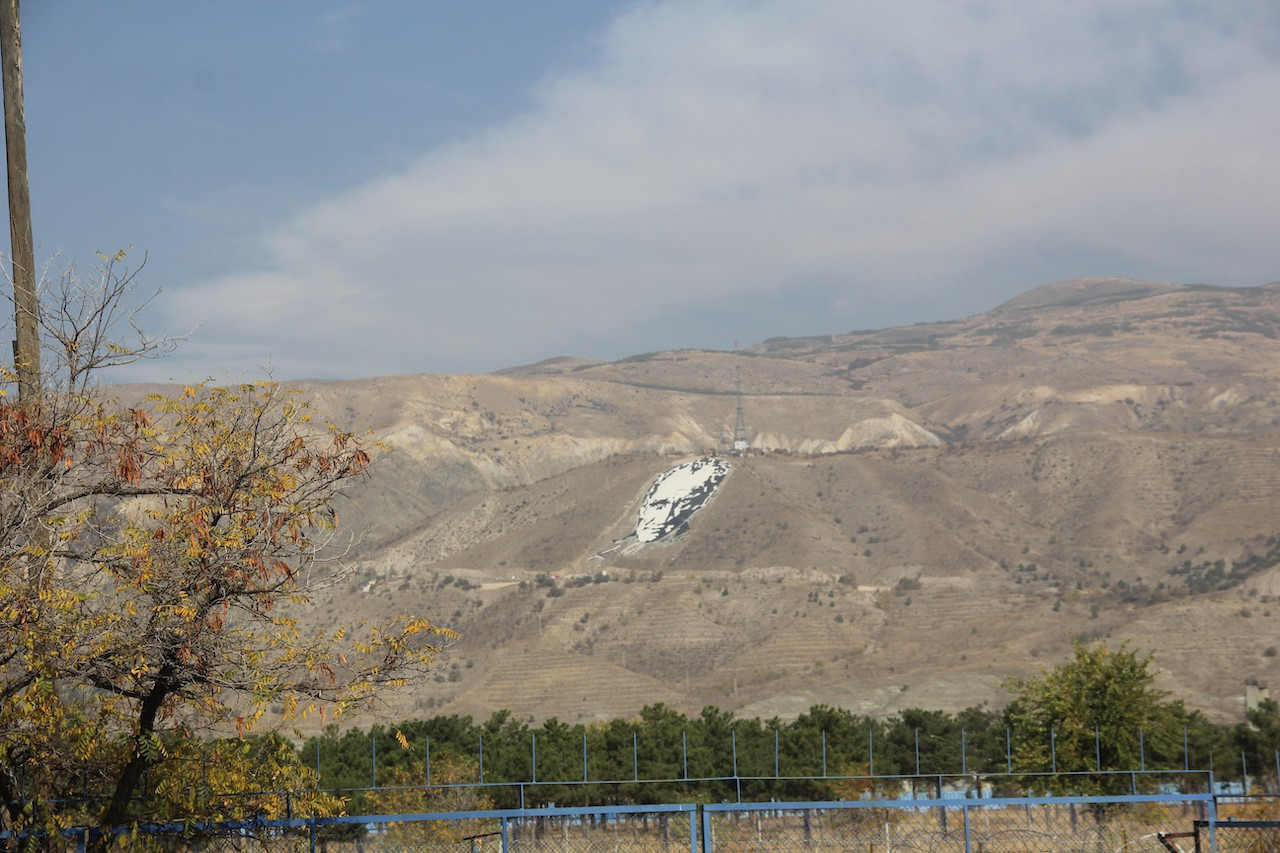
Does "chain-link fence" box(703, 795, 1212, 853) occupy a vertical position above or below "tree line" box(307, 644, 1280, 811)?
below

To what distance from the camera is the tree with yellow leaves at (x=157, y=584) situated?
978 cm

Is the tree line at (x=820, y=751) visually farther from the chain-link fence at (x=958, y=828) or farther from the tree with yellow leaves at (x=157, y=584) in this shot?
the tree with yellow leaves at (x=157, y=584)

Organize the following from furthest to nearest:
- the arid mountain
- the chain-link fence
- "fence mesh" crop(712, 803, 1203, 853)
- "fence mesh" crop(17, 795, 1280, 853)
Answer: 1. the arid mountain
2. "fence mesh" crop(712, 803, 1203, 853)
3. the chain-link fence
4. "fence mesh" crop(17, 795, 1280, 853)

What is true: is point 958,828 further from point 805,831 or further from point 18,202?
point 18,202

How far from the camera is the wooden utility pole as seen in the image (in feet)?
36.1

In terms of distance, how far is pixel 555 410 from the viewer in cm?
18350

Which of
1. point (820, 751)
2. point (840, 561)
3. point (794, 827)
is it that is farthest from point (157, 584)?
point (840, 561)

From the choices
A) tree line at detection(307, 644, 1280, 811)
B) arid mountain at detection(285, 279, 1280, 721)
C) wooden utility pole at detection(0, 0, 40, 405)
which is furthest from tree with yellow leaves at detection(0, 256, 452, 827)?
arid mountain at detection(285, 279, 1280, 721)

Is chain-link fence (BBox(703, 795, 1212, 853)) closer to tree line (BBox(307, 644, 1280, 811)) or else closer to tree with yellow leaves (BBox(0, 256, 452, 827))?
tree line (BBox(307, 644, 1280, 811))

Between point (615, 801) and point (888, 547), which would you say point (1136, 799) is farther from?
point (888, 547)

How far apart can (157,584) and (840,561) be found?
9437cm

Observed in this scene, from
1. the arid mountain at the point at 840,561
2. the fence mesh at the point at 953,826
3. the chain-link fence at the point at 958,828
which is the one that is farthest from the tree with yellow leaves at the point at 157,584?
the arid mountain at the point at 840,561

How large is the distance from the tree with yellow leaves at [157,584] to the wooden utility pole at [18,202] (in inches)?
18.2

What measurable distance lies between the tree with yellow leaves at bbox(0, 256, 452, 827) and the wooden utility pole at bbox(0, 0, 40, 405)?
0.46 m
